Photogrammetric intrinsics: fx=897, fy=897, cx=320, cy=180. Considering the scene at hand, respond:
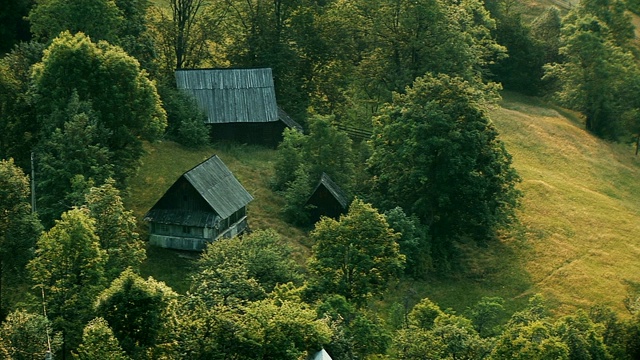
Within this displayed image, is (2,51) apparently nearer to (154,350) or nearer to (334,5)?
(334,5)

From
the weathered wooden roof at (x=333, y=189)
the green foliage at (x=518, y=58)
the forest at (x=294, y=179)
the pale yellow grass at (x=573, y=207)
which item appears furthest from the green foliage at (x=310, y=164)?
the green foliage at (x=518, y=58)

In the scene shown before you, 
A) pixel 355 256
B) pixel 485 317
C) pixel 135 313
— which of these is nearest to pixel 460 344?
pixel 485 317

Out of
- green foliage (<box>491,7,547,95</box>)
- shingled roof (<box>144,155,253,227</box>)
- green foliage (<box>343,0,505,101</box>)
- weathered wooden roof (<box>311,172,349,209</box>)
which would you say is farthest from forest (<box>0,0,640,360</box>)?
green foliage (<box>491,7,547,95</box>)

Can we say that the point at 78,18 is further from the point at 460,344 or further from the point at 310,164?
the point at 460,344

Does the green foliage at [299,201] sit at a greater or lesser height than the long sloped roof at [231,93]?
lesser

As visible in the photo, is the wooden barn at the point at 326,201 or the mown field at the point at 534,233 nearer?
the mown field at the point at 534,233

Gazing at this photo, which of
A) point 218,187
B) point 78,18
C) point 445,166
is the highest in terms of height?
point 78,18

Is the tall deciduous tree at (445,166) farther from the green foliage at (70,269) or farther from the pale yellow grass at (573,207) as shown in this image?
the green foliage at (70,269)
